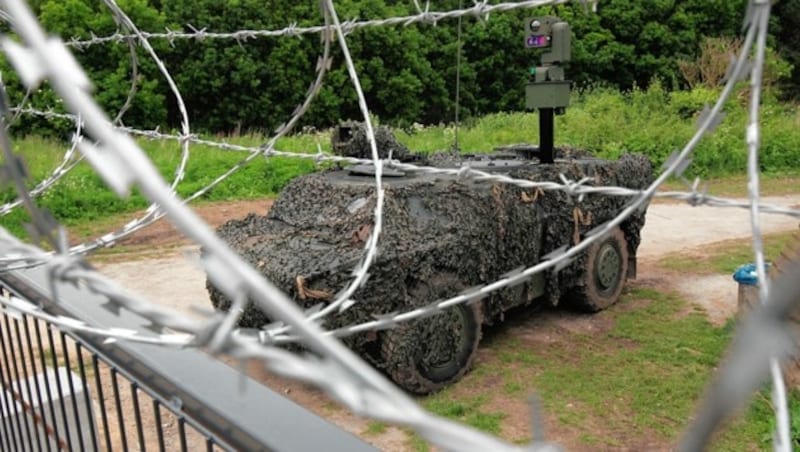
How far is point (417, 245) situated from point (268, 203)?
7.29 metres

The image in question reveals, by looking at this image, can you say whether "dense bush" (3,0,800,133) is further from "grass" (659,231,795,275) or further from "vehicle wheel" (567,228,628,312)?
"vehicle wheel" (567,228,628,312)

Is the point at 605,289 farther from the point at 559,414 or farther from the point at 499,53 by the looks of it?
the point at 499,53

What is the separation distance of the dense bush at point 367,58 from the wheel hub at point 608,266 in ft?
25.1

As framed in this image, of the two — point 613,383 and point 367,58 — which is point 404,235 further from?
point 367,58

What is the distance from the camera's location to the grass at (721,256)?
26.4 feet

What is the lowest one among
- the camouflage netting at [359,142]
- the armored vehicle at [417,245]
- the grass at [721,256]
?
the grass at [721,256]

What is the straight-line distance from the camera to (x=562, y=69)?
6035 millimetres

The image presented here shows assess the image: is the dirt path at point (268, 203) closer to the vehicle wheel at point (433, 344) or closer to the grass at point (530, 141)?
the vehicle wheel at point (433, 344)

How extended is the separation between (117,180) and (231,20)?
16207 millimetres

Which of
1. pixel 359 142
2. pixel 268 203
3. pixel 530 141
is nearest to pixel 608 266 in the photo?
pixel 359 142

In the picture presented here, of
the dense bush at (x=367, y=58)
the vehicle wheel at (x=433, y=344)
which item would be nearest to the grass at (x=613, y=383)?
the vehicle wheel at (x=433, y=344)

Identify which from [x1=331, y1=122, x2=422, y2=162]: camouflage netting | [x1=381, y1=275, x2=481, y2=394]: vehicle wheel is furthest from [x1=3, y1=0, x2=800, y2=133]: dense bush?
[x1=381, y1=275, x2=481, y2=394]: vehicle wheel

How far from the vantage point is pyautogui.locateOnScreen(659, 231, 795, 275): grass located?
8047 mm

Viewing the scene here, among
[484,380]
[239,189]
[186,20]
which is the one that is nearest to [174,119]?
[186,20]
